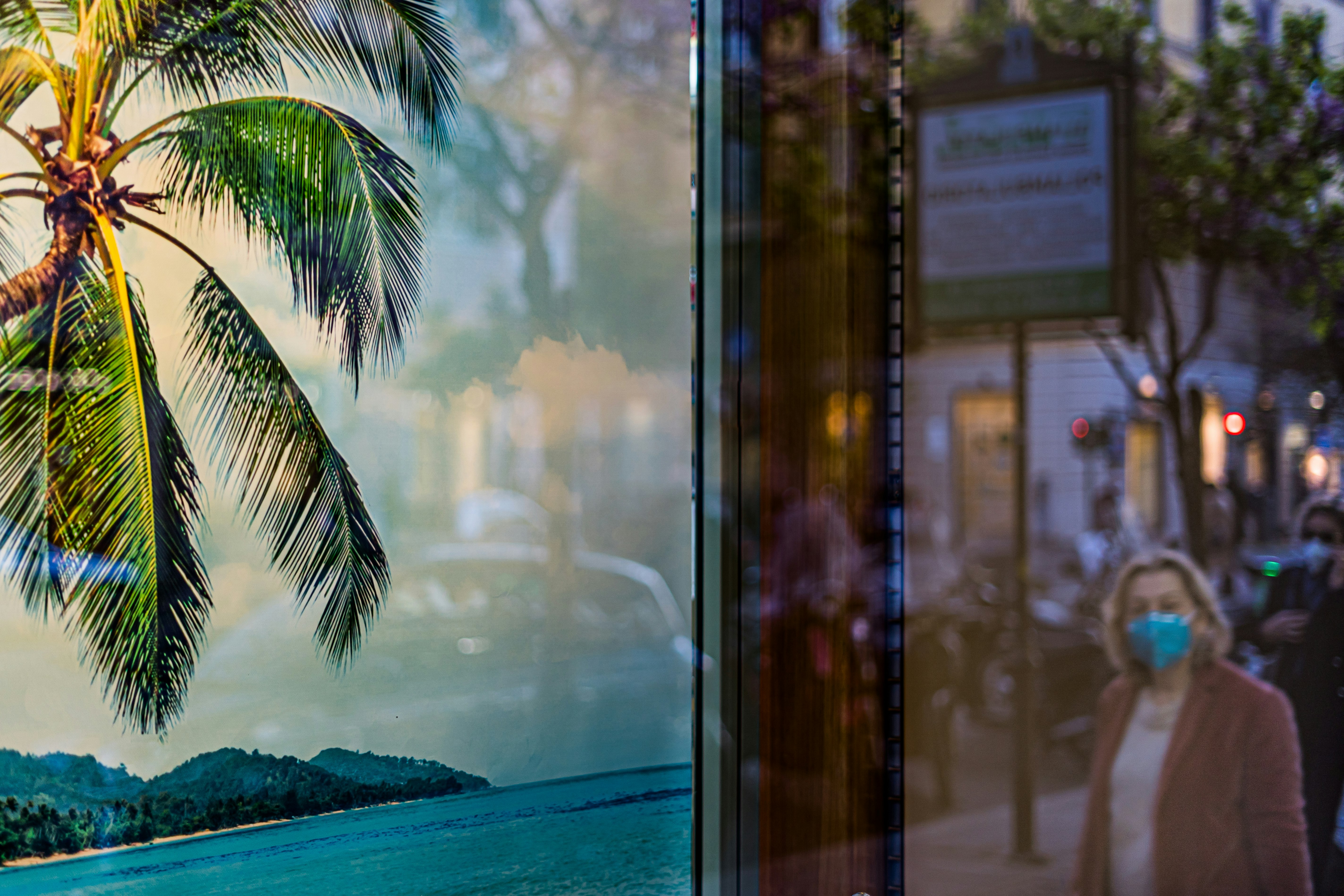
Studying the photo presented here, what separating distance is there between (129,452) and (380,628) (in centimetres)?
51

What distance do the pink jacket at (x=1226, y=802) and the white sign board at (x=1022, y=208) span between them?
146cm

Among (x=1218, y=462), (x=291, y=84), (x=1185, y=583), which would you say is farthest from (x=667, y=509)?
(x=1218, y=462)

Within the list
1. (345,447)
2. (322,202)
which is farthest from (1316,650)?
(322,202)

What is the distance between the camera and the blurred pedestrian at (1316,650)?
2498 millimetres

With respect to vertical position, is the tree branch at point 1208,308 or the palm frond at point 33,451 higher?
the tree branch at point 1208,308

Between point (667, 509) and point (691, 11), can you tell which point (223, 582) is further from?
point (691, 11)

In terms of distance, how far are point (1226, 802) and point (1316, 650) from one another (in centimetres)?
53

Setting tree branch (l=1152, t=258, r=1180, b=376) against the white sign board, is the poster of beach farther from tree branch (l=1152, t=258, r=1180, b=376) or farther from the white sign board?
tree branch (l=1152, t=258, r=1180, b=376)

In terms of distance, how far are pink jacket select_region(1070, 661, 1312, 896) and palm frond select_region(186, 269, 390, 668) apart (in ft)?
6.80

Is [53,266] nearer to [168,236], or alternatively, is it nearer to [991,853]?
[168,236]

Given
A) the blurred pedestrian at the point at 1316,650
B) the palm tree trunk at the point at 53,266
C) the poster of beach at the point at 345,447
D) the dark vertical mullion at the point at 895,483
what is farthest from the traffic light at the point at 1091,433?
the palm tree trunk at the point at 53,266

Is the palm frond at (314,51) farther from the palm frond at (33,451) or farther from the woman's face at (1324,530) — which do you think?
the woman's face at (1324,530)

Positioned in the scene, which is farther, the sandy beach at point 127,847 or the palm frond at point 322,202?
the palm frond at point 322,202

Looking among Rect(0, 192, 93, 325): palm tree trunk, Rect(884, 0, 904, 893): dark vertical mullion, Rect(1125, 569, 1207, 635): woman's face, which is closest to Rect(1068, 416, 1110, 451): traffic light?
Rect(1125, 569, 1207, 635): woman's face
